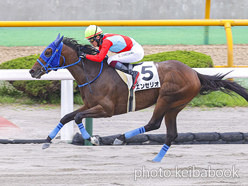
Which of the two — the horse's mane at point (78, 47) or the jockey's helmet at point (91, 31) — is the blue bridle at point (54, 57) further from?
→ the jockey's helmet at point (91, 31)

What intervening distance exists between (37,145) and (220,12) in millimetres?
7081

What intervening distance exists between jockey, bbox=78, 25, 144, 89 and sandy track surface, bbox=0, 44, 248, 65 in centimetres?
449

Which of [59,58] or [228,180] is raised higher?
[59,58]

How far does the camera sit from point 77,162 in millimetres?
3801

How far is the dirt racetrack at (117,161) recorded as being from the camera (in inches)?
128

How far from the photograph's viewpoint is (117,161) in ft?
12.6

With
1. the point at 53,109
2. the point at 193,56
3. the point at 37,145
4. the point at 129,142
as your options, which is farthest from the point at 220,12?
the point at 37,145

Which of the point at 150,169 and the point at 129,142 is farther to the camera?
the point at 129,142

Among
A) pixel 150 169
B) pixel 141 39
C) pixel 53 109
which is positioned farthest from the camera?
pixel 141 39

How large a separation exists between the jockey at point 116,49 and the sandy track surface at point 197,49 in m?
4.49

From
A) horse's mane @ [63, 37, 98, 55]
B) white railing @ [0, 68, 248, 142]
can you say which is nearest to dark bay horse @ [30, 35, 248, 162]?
horse's mane @ [63, 37, 98, 55]

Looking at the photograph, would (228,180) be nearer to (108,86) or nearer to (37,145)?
(108,86)

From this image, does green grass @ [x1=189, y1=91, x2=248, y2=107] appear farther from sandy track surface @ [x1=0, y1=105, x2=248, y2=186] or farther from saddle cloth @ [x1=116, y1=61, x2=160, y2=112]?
saddle cloth @ [x1=116, y1=61, x2=160, y2=112]

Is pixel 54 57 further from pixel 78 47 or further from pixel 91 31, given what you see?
pixel 91 31
